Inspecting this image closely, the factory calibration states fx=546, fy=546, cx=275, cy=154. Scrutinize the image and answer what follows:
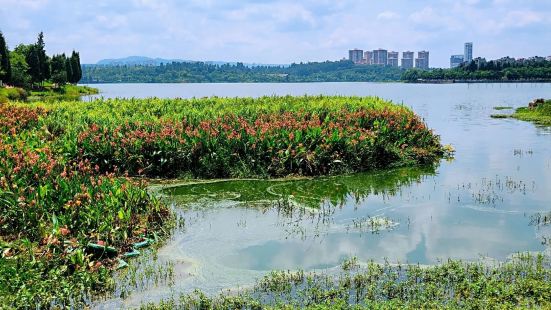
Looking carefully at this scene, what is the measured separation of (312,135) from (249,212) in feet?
16.8

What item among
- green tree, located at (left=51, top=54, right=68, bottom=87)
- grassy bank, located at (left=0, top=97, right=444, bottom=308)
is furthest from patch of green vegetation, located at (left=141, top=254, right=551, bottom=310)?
green tree, located at (left=51, top=54, right=68, bottom=87)

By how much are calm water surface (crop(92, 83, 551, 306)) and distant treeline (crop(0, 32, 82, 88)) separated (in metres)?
49.4

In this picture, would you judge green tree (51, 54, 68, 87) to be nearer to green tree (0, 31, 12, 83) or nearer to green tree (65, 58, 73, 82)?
green tree (65, 58, 73, 82)

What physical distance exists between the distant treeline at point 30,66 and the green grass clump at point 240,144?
43.9 metres

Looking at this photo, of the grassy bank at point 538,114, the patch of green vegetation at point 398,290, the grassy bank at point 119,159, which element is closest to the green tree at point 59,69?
the grassy bank at point 119,159

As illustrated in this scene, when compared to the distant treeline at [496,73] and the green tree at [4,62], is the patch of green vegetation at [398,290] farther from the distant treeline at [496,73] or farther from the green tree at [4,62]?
the distant treeline at [496,73]

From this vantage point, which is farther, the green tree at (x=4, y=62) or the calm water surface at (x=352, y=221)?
the green tree at (x=4, y=62)

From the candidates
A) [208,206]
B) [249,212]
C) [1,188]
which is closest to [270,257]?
[249,212]

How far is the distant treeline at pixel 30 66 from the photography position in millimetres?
57562

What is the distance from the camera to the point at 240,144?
626 inches

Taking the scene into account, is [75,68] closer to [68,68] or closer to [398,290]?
[68,68]

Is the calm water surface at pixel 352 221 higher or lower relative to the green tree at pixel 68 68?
lower

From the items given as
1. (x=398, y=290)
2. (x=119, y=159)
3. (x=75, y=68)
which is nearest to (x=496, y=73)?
→ (x=75, y=68)

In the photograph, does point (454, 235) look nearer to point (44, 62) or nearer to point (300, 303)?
point (300, 303)
